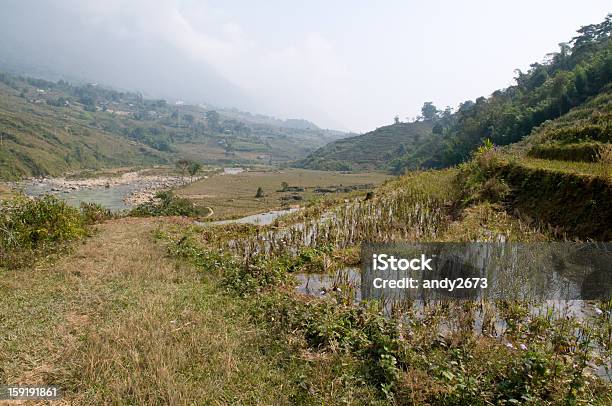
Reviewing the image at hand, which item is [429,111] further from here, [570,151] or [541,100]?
[570,151]

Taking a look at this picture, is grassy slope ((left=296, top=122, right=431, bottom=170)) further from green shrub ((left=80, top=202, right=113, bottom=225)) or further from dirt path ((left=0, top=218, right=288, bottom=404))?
dirt path ((left=0, top=218, right=288, bottom=404))

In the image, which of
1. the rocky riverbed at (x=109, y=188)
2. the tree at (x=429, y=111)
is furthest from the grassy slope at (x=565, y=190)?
the tree at (x=429, y=111)

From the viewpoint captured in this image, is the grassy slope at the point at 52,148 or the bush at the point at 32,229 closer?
the bush at the point at 32,229

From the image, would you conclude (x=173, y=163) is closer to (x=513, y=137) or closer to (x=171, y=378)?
(x=513, y=137)

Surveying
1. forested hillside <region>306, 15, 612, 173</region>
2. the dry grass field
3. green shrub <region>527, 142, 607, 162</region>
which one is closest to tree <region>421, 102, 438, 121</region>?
forested hillside <region>306, 15, 612, 173</region>

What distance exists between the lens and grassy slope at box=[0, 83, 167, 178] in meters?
69.9

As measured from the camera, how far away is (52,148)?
3317 inches

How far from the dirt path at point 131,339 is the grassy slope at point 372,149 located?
292 feet

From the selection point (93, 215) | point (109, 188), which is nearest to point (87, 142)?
point (109, 188)

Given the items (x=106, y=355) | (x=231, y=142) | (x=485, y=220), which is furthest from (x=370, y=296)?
(x=231, y=142)

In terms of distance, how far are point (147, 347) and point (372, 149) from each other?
110589 mm

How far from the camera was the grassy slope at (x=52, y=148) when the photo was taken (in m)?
69.9

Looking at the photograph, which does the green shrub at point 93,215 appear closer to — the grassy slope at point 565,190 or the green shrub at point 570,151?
the grassy slope at point 565,190

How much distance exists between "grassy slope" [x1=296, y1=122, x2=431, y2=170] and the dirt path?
8895 centimetres
